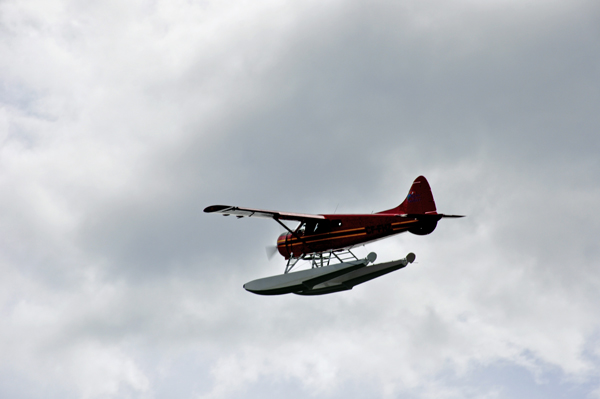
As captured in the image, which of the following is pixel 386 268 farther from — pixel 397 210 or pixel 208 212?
pixel 208 212

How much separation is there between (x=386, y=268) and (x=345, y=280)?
2.25m

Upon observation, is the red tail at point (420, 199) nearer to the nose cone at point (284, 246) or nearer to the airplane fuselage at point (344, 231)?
the airplane fuselage at point (344, 231)

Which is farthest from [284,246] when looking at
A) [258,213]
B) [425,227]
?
[425,227]

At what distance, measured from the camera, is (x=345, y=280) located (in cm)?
3697

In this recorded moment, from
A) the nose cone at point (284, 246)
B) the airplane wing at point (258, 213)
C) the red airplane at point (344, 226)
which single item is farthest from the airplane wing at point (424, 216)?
the nose cone at point (284, 246)

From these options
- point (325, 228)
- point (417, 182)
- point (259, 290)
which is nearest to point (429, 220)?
point (417, 182)

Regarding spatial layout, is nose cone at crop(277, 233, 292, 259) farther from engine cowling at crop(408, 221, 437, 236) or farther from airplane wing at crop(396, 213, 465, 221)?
engine cowling at crop(408, 221, 437, 236)

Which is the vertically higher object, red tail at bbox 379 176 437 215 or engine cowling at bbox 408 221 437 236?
red tail at bbox 379 176 437 215

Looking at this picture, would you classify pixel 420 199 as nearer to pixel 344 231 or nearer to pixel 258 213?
pixel 344 231

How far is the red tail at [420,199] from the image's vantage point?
35.1 m

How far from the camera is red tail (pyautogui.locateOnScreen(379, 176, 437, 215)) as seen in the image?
1380 inches

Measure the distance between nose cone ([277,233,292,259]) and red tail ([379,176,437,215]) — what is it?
5.86 meters

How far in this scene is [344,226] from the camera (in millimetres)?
36031

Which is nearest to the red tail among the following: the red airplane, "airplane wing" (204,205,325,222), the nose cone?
the red airplane
